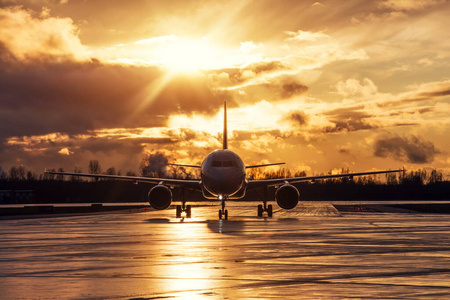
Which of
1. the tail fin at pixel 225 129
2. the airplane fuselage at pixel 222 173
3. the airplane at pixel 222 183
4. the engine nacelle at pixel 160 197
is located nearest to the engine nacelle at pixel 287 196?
the airplane at pixel 222 183

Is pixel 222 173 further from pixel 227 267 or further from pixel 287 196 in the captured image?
pixel 227 267

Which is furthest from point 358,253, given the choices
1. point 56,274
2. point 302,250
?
point 56,274

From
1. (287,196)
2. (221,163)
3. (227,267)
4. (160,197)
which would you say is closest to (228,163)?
(221,163)

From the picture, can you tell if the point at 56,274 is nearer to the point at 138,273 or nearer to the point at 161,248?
the point at 138,273

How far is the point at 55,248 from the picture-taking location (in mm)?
17828

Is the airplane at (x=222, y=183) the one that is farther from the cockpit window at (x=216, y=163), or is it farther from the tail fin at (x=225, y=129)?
the tail fin at (x=225, y=129)

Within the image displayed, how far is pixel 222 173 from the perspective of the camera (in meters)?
36.3

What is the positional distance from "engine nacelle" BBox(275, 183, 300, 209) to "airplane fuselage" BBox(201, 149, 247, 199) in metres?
3.12

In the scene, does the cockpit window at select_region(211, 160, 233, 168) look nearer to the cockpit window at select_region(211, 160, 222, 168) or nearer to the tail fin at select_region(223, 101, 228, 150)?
the cockpit window at select_region(211, 160, 222, 168)

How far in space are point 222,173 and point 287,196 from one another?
5.79m

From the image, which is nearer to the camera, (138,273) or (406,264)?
(138,273)

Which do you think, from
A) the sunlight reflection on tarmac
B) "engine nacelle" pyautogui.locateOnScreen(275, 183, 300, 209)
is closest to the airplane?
"engine nacelle" pyautogui.locateOnScreen(275, 183, 300, 209)

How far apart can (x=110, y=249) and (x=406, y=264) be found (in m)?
8.45

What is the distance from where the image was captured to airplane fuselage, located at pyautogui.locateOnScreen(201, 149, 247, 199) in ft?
119
